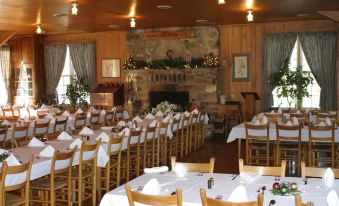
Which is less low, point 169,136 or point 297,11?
point 297,11

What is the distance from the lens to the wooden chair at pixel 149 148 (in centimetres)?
834

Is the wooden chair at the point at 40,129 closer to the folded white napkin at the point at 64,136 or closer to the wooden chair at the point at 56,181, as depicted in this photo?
the folded white napkin at the point at 64,136

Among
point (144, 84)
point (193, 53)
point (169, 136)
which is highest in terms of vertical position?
point (193, 53)

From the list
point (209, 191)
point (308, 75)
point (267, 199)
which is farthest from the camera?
point (308, 75)

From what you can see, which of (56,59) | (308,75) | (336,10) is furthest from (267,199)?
(56,59)

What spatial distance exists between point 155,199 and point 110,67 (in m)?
13.4

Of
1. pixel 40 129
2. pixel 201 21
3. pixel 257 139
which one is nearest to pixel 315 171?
pixel 257 139

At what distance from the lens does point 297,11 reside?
11.7 m

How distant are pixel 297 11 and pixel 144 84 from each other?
19.0ft

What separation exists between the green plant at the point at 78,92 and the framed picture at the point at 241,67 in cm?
548

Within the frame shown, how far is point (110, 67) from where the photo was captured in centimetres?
1669

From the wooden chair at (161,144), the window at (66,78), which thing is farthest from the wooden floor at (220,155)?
the window at (66,78)

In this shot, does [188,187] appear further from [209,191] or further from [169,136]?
[169,136]

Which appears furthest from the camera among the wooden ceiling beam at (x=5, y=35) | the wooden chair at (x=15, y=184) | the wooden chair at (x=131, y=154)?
the wooden ceiling beam at (x=5, y=35)
